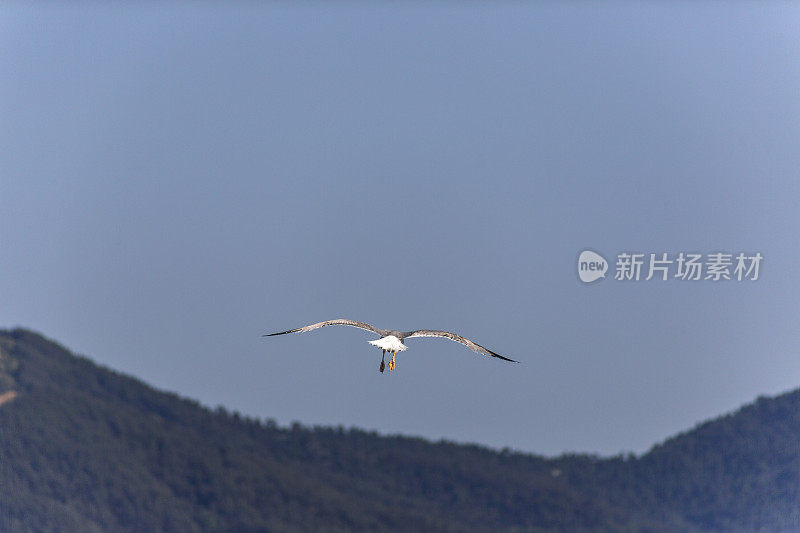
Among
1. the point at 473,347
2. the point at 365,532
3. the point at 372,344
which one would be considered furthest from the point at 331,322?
the point at 365,532

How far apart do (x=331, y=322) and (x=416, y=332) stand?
6349mm

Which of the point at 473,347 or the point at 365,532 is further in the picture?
the point at 365,532

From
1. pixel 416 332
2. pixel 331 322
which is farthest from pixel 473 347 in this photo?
pixel 331 322

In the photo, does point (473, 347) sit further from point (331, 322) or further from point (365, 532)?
point (365, 532)

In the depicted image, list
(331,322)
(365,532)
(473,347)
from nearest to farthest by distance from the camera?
1. (473,347)
2. (331,322)
3. (365,532)

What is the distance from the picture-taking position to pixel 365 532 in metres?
200

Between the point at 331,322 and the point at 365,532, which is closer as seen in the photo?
the point at 331,322

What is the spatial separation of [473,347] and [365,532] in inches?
5308

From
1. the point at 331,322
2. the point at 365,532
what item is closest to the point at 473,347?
the point at 331,322

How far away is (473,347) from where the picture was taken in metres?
70.7

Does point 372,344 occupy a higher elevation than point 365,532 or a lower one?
higher

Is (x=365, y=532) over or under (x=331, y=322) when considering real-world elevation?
under

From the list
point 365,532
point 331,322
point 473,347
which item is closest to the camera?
point 473,347

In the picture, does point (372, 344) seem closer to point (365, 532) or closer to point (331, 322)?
point (331, 322)
